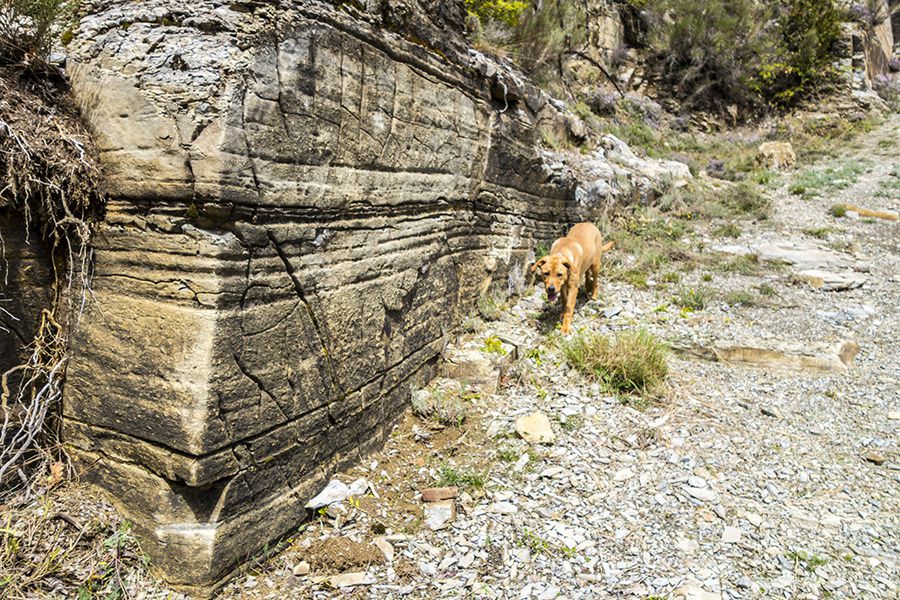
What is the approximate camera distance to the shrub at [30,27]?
2.49 meters

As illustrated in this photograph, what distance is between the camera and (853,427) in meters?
4.34

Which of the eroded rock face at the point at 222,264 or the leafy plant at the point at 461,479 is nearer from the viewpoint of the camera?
the eroded rock face at the point at 222,264

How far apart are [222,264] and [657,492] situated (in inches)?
124

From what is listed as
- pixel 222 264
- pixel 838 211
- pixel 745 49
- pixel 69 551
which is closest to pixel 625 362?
pixel 222 264

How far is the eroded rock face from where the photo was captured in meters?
2.40

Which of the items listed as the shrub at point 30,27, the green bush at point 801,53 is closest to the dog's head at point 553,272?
the shrub at point 30,27

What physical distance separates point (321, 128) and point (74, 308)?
163cm

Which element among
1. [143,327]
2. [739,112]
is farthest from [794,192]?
[143,327]

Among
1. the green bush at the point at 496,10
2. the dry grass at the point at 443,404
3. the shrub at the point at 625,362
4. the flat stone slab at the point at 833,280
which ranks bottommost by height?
the dry grass at the point at 443,404

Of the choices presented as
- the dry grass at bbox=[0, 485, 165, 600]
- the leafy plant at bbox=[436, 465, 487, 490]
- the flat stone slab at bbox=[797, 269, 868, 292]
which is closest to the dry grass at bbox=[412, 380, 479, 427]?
the leafy plant at bbox=[436, 465, 487, 490]

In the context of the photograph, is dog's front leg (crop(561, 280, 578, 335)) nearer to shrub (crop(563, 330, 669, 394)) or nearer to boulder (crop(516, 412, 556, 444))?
shrub (crop(563, 330, 669, 394))

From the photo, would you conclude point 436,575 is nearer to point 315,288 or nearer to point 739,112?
point 315,288

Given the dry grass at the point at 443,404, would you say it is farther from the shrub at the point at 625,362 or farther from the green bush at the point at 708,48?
the green bush at the point at 708,48

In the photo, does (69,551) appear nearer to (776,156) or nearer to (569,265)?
(569,265)
